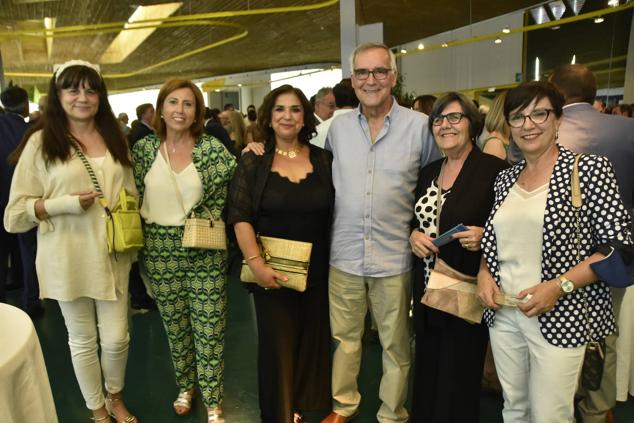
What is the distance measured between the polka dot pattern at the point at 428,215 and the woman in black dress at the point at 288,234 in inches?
16.8

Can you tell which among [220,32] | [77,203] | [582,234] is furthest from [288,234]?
[220,32]

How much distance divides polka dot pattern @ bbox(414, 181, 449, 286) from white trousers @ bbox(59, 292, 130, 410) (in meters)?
1.50

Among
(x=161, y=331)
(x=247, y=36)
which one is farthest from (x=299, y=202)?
(x=247, y=36)

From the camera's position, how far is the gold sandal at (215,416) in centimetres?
255

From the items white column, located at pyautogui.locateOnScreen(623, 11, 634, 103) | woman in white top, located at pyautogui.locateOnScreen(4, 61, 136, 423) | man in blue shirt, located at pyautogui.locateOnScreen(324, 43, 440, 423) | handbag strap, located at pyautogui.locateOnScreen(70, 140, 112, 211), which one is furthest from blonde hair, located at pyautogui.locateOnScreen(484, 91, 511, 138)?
white column, located at pyautogui.locateOnScreen(623, 11, 634, 103)

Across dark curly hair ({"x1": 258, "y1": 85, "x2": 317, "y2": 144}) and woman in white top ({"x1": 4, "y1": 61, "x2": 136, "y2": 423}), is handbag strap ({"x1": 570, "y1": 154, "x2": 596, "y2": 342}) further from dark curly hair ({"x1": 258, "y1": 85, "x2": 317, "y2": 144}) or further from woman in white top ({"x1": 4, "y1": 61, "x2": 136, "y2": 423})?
woman in white top ({"x1": 4, "y1": 61, "x2": 136, "y2": 423})

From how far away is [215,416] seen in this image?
255cm

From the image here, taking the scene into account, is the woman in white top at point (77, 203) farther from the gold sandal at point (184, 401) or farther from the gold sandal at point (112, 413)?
the gold sandal at point (184, 401)

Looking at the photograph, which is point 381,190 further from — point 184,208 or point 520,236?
point 184,208

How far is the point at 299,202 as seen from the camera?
7.27ft

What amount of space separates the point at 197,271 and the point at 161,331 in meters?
1.68

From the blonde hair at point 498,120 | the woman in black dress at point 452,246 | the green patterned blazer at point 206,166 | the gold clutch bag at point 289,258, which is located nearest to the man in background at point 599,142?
the blonde hair at point 498,120

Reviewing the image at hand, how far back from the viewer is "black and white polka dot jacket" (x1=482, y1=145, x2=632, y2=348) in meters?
1.56

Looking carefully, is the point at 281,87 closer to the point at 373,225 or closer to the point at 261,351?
the point at 373,225
